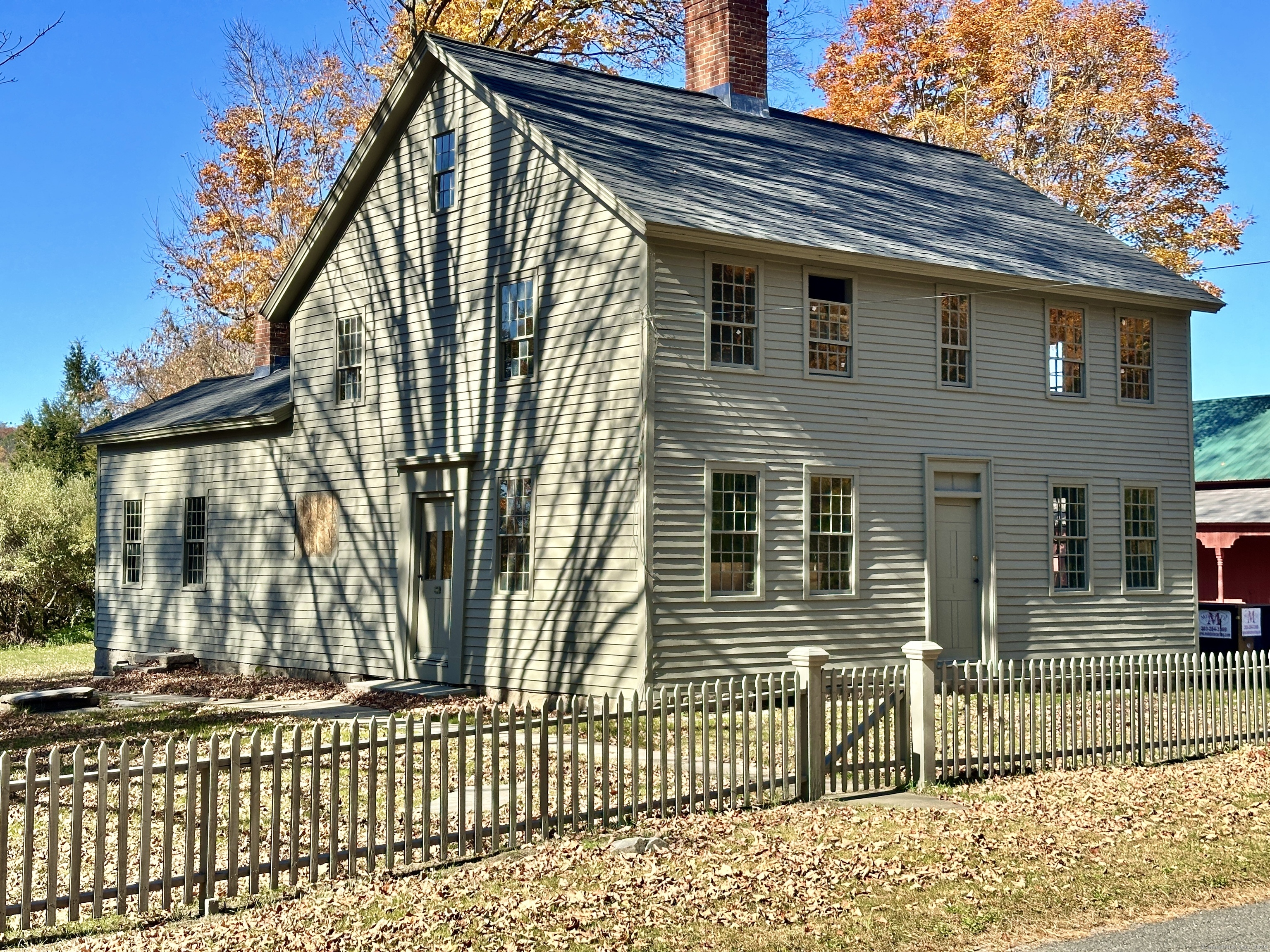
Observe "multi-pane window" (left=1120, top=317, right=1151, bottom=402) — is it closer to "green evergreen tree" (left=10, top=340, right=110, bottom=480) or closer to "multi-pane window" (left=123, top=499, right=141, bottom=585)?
"multi-pane window" (left=123, top=499, right=141, bottom=585)

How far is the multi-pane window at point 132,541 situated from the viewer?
2636 cm

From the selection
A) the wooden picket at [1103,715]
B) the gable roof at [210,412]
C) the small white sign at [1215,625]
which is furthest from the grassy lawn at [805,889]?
the gable roof at [210,412]

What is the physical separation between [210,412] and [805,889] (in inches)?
775

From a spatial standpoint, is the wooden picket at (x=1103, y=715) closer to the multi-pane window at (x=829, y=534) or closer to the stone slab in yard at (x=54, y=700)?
the multi-pane window at (x=829, y=534)

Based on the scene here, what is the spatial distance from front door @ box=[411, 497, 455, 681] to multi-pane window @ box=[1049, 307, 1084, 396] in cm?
945

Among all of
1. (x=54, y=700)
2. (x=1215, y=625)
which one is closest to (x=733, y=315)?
(x=54, y=700)

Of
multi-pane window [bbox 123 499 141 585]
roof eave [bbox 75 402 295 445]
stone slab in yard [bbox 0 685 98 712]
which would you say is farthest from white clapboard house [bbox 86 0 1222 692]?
stone slab in yard [bbox 0 685 98 712]

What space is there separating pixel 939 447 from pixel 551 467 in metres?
5.62

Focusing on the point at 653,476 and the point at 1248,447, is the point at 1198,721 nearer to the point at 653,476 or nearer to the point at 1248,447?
the point at 653,476

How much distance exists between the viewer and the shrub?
119 ft

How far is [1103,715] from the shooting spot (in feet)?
42.5

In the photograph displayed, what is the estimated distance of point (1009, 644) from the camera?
64.5ft

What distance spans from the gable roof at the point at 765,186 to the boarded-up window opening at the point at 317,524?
3734 millimetres

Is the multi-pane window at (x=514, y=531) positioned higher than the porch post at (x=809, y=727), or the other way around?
the multi-pane window at (x=514, y=531)
